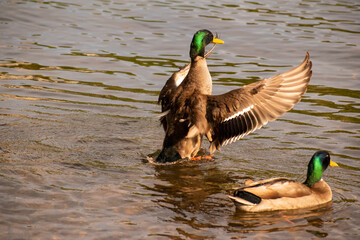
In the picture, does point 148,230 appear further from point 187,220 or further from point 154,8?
point 154,8

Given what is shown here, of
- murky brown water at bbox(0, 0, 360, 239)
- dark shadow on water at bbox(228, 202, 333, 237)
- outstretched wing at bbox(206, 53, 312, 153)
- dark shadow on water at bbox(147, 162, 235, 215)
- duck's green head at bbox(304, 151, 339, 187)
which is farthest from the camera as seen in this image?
outstretched wing at bbox(206, 53, 312, 153)

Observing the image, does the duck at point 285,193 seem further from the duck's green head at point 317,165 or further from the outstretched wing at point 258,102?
the outstretched wing at point 258,102

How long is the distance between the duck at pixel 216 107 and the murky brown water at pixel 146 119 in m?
0.34

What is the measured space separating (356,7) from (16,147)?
37.7 feet

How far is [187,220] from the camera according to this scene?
643 centimetres

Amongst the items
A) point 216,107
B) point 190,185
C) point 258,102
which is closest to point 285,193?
point 190,185

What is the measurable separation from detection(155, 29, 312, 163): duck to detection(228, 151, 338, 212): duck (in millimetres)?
922

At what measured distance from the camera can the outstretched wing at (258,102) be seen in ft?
25.4

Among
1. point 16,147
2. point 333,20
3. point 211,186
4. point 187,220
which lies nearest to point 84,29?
point 333,20

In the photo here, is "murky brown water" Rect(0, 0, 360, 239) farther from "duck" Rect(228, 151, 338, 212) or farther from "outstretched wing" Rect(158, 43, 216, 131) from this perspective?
"outstretched wing" Rect(158, 43, 216, 131)

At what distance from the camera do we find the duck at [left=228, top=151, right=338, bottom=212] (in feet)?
21.3

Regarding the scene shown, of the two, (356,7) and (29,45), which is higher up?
(356,7)

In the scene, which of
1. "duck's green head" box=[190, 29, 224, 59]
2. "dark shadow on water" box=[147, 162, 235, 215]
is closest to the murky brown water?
"dark shadow on water" box=[147, 162, 235, 215]

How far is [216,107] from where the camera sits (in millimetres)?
7961
